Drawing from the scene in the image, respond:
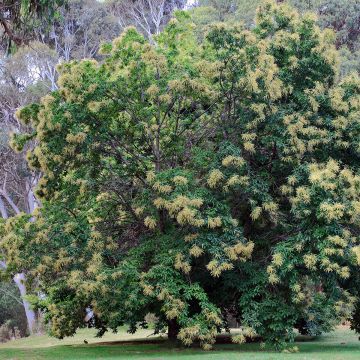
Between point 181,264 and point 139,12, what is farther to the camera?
point 139,12

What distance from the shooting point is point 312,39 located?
1761 centimetres

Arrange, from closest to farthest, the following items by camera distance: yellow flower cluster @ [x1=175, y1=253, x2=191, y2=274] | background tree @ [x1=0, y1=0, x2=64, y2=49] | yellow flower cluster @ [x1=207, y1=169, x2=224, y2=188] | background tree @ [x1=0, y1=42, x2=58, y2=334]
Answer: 1. background tree @ [x1=0, y1=0, x2=64, y2=49]
2. yellow flower cluster @ [x1=175, y1=253, x2=191, y2=274]
3. yellow flower cluster @ [x1=207, y1=169, x2=224, y2=188]
4. background tree @ [x1=0, y1=42, x2=58, y2=334]

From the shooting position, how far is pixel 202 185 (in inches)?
678

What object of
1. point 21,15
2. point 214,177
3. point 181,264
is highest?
point 21,15

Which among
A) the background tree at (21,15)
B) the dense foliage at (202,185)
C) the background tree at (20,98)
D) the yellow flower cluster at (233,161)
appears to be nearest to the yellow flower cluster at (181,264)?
the dense foliage at (202,185)

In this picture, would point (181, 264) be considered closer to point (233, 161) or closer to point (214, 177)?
point (214, 177)

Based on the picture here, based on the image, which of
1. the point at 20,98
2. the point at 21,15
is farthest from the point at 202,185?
the point at 20,98

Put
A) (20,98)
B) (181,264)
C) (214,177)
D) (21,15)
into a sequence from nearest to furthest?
(21,15), (181,264), (214,177), (20,98)

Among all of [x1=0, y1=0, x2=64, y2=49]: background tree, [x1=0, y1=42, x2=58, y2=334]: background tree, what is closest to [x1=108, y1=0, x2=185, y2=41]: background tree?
[x1=0, y1=42, x2=58, y2=334]: background tree

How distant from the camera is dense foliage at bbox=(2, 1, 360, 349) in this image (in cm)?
1566

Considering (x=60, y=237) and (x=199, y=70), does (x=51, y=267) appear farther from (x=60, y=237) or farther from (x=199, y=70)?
Result: (x=199, y=70)

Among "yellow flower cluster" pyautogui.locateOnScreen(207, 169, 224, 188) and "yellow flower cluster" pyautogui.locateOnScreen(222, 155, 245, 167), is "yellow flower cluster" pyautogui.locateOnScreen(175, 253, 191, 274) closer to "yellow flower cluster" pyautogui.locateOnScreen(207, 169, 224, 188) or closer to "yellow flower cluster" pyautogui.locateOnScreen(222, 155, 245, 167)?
"yellow flower cluster" pyautogui.locateOnScreen(207, 169, 224, 188)

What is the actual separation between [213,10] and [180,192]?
29.6 metres

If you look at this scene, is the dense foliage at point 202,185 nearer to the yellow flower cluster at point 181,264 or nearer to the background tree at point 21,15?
the yellow flower cluster at point 181,264
